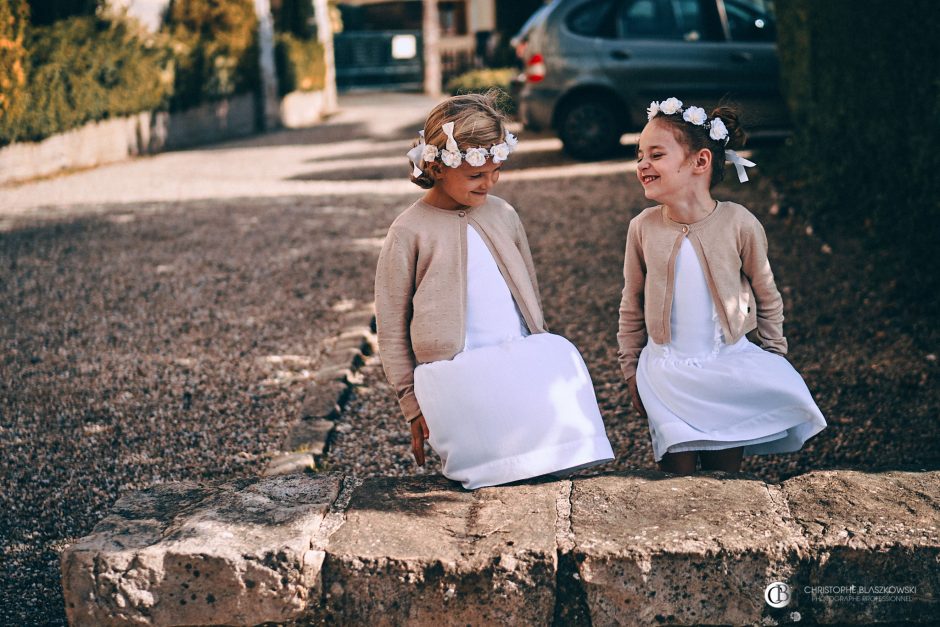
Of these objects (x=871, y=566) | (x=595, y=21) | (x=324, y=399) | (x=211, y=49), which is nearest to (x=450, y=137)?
(x=871, y=566)

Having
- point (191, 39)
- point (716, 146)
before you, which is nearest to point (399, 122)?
point (191, 39)

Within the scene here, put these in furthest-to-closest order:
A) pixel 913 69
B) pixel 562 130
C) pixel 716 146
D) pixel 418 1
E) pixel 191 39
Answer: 1. pixel 418 1
2. pixel 191 39
3. pixel 562 130
4. pixel 913 69
5. pixel 716 146

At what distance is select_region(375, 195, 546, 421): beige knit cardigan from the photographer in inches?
101

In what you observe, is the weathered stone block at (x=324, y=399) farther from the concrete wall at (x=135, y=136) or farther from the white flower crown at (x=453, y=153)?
the concrete wall at (x=135, y=136)

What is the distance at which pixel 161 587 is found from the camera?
6.72ft

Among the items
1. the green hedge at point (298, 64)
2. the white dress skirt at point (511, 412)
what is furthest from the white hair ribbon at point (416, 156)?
the green hedge at point (298, 64)

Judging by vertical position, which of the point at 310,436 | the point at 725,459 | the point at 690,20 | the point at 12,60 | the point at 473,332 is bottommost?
the point at 310,436

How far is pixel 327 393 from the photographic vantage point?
4043mm

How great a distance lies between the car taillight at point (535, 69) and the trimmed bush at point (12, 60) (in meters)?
5.09

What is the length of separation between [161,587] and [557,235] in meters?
5.01

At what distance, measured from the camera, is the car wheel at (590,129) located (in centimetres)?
990

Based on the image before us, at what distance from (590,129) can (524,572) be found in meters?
8.37

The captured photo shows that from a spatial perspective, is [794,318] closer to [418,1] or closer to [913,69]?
[913,69]

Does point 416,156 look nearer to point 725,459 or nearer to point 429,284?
point 429,284
